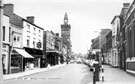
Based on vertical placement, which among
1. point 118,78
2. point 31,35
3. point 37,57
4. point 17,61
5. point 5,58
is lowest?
point 118,78

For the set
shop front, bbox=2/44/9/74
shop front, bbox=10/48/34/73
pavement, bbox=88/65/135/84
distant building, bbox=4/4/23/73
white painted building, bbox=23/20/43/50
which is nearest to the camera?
pavement, bbox=88/65/135/84

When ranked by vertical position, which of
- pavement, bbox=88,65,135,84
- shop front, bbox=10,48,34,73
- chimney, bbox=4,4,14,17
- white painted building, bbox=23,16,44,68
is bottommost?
pavement, bbox=88,65,135,84

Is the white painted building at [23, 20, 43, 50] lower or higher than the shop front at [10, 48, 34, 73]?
higher

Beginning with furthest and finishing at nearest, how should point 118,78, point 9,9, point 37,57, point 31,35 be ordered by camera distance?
1. point 37,57
2. point 31,35
3. point 9,9
4. point 118,78

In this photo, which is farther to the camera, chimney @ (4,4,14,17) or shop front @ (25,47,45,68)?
shop front @ (25,47,45,68)

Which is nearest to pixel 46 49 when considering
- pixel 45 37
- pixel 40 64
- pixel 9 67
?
pixel 45 37

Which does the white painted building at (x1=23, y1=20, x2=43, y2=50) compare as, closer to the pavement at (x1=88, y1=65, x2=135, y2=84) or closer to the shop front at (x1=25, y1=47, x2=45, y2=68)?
the shop front at (x1=25, y1=47, x2=45, y2=68)

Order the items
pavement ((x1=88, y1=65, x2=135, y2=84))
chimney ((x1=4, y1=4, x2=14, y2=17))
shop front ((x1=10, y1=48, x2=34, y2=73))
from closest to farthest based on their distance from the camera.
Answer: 1. pavement ((x1=88, y1=65, x2=135, y2=84))
2. shop front ((x1=10, y1=48, x2=34, y2=73))
3. chimney ((x1=4, y1=4, x2=14, y2=17))

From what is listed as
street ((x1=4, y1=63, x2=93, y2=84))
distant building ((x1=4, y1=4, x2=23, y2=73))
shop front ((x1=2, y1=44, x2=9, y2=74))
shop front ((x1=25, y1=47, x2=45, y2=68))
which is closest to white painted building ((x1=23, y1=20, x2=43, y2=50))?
shop front ((x1=25, y1=47, x2=45, y2=68))

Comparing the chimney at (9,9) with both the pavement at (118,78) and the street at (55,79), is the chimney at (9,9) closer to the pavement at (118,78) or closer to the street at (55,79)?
the street at (55,79)

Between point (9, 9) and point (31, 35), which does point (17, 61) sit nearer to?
point (9, 9)

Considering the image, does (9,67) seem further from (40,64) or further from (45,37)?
(45,37)

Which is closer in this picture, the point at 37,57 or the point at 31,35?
the point at 31,35

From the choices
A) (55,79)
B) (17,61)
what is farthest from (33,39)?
(55,79)
